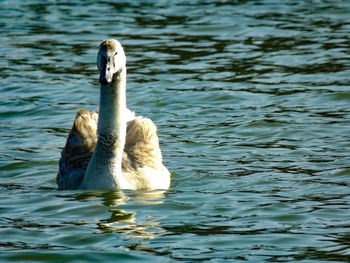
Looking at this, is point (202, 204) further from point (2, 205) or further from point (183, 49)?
point (183, 49)

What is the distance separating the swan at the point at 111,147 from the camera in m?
10.2

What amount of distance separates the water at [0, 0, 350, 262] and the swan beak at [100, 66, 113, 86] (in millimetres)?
1497

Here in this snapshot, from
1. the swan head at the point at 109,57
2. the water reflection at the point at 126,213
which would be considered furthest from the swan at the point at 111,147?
the water reflection at the point at 126,213

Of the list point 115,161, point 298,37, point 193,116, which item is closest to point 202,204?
point 115,161

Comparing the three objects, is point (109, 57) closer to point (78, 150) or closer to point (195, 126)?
point (78, 150)

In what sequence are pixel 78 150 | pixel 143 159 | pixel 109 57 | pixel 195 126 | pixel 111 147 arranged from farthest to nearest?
1. pixel 195 126
2. pixel 78 150
3. pixel 143 159
4. pixel 111 147
5. pixel 109 57

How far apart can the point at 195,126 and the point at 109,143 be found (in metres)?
3.98

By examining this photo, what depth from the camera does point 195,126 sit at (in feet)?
46.7

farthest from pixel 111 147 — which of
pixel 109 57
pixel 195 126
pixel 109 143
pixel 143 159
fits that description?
pixel 195 126

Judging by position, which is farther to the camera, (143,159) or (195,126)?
(195,126)

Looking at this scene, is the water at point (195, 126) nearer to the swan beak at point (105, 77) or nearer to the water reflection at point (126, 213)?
the water reflection at point (126, 213)

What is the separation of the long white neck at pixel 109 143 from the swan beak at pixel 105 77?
1.80ft

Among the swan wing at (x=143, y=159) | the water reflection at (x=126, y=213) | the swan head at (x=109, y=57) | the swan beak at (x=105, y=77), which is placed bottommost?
the water reflection at (x=126, y=213)

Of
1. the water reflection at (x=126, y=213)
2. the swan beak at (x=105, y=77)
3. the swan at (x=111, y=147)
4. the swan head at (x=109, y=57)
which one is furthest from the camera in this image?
the swan at (x=111, y=147)
